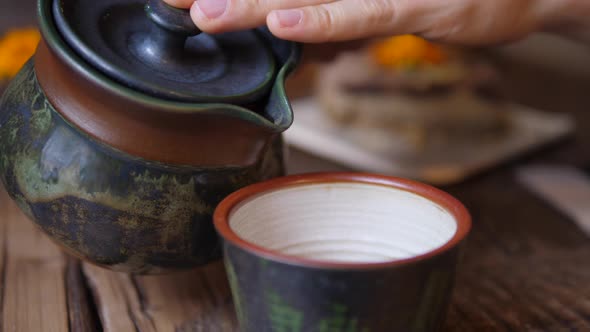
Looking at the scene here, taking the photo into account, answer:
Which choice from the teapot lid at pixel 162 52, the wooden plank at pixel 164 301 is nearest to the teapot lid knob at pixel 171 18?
the teapot lid at pixel 162 52

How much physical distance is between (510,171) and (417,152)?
1.57ft

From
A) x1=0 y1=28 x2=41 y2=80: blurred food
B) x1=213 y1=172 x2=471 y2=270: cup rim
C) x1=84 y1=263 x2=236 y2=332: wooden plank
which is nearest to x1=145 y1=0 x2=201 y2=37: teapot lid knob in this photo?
x1=213 y1=172 x2=471 y2=270: cup rim

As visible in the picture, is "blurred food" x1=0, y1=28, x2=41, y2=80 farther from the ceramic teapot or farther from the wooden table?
the ceramic teapot

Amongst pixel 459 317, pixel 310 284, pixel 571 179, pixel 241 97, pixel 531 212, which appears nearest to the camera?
pixel 310 284

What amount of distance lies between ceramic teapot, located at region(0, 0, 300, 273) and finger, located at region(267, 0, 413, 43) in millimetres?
34

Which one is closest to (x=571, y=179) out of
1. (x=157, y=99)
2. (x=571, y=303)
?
(x=571, y=303)

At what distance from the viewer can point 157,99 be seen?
1.82 ft

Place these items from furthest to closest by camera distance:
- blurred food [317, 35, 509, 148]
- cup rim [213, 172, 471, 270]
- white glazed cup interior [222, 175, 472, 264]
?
blurred food [317, 35, 509, 148]
white glazed cup interior [222, 175, 472, 264]
cup rim [213, 172, 471, 270]

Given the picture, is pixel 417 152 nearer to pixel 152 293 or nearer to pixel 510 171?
pixel 510 171

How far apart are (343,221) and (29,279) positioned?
0.38m

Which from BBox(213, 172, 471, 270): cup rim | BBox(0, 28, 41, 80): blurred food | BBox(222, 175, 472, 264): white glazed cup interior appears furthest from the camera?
BBox(0, 28, 41, 80): blurred food

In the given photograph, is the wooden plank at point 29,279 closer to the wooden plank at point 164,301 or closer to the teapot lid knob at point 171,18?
the wooden plank at point 164,301

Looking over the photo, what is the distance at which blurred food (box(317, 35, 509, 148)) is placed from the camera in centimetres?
172

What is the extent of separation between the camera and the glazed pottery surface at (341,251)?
0.48 meters
